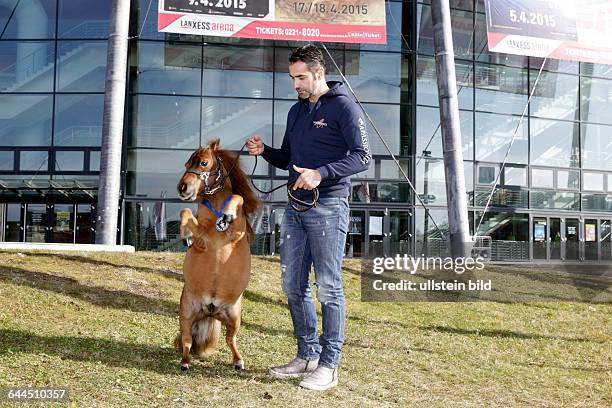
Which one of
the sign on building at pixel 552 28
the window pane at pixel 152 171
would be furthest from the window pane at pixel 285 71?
the sign on building at pixel 552 28

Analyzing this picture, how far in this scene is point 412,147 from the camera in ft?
66.5

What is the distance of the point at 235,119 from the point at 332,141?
1598 cm

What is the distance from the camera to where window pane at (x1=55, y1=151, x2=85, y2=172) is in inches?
744

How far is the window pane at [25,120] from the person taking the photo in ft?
62.6

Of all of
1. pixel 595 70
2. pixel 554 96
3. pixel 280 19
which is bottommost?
pixel 554 96

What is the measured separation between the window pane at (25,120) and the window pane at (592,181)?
1944 centimetres

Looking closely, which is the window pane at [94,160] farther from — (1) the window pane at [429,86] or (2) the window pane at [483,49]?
(2) the window pane at [483,49]

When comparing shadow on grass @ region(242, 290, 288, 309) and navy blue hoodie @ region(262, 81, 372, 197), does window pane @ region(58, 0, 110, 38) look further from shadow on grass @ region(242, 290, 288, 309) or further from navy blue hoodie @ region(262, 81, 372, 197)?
navy blue hoodie @ region(262, 81, 372, 197)

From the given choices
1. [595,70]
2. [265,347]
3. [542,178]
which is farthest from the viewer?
[595,70]


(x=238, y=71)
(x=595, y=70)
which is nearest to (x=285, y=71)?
(x=238, y=71)

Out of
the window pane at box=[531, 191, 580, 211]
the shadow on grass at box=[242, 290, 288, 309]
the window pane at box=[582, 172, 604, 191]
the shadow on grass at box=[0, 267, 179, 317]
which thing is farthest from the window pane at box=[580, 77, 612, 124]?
the shadow on grass at box=[0, 267, 179, 317]

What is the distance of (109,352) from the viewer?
15.2 feet

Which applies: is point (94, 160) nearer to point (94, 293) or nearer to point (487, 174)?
point (94, 293)

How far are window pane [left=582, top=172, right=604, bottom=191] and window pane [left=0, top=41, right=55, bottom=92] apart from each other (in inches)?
774
